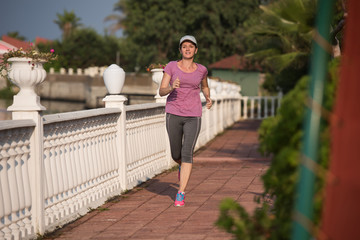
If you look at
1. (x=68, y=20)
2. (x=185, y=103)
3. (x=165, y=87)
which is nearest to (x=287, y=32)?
(x=185, y=103)

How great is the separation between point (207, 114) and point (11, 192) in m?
12.4

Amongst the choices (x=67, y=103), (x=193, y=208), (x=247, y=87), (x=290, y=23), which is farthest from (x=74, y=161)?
(x=67, y=103)

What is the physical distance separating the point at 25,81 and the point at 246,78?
36.8 m

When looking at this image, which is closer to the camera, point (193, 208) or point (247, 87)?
point (193, 208)

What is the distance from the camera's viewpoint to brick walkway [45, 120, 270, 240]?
591 cm

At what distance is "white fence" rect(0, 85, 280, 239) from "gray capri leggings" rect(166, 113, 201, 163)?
842 mm

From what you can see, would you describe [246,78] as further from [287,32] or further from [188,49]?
[188,49]

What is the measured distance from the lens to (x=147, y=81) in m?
62.8

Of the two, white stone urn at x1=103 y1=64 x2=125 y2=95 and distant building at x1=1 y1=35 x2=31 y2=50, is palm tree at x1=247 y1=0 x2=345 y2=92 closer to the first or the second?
distant building at x1=1 y1=35 x2=31 y2=50

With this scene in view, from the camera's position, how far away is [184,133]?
739 centimetres

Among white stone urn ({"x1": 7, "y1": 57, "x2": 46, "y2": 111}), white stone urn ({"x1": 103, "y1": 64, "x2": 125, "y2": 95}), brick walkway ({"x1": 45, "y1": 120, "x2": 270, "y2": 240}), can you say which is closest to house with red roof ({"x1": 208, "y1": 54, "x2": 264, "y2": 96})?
brick walkway ({"x1": 45, "y1": 120, "x2": 270, "y2": 240})

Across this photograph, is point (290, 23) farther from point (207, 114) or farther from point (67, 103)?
point (67, 103)

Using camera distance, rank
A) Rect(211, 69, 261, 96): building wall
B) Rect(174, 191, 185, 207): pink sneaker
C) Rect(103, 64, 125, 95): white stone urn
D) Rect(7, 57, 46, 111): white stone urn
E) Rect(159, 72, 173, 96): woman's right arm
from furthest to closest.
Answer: Rect(211, 69, 261, 96): building wall → Rect(103, 64, 125, 95): white stone urn → Rect(174, 191, 185, 207): pink sneaker → Rect(159, 72, 173, 96): woman's right arm → Rect(7, 57, 46, 111): white stone urn

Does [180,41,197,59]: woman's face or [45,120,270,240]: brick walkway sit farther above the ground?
[180,41,197,59]: woman's face
